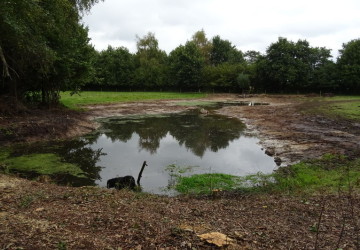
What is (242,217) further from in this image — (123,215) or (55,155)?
(55,155)

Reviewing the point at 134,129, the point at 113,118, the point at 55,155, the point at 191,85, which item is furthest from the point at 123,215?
the point at 191,85

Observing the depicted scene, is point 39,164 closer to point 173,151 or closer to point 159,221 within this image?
point 173,151

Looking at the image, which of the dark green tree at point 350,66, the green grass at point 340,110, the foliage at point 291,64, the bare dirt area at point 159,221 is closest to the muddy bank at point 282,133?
the green grass at point 340,110

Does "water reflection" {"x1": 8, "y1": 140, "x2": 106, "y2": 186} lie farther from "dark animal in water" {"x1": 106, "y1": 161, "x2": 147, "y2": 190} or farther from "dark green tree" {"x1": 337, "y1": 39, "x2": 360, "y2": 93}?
"dark green tree" {"x1": 337, "y1": 39, "x2": 360, "y2": 93}

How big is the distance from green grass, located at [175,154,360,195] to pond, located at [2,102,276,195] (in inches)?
37.5

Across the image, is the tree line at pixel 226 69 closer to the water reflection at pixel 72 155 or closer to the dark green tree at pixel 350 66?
the dark green tree at pixel 350 66

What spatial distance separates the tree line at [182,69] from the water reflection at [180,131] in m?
7.24

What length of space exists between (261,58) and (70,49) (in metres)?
56.3

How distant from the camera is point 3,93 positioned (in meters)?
26.5

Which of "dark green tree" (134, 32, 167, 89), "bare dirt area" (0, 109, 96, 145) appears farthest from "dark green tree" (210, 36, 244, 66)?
"bare dirt area" (0, 109, 96, 145)

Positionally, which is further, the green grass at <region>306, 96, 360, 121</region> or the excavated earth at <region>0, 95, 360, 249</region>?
the green grass at <region>306, 96, 360, 121</region>

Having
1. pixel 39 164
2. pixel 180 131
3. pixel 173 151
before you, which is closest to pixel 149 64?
pixel 180 131

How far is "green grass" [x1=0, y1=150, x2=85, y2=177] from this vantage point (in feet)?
45.1

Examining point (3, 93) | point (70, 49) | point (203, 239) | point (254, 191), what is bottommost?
point (254, 191)
